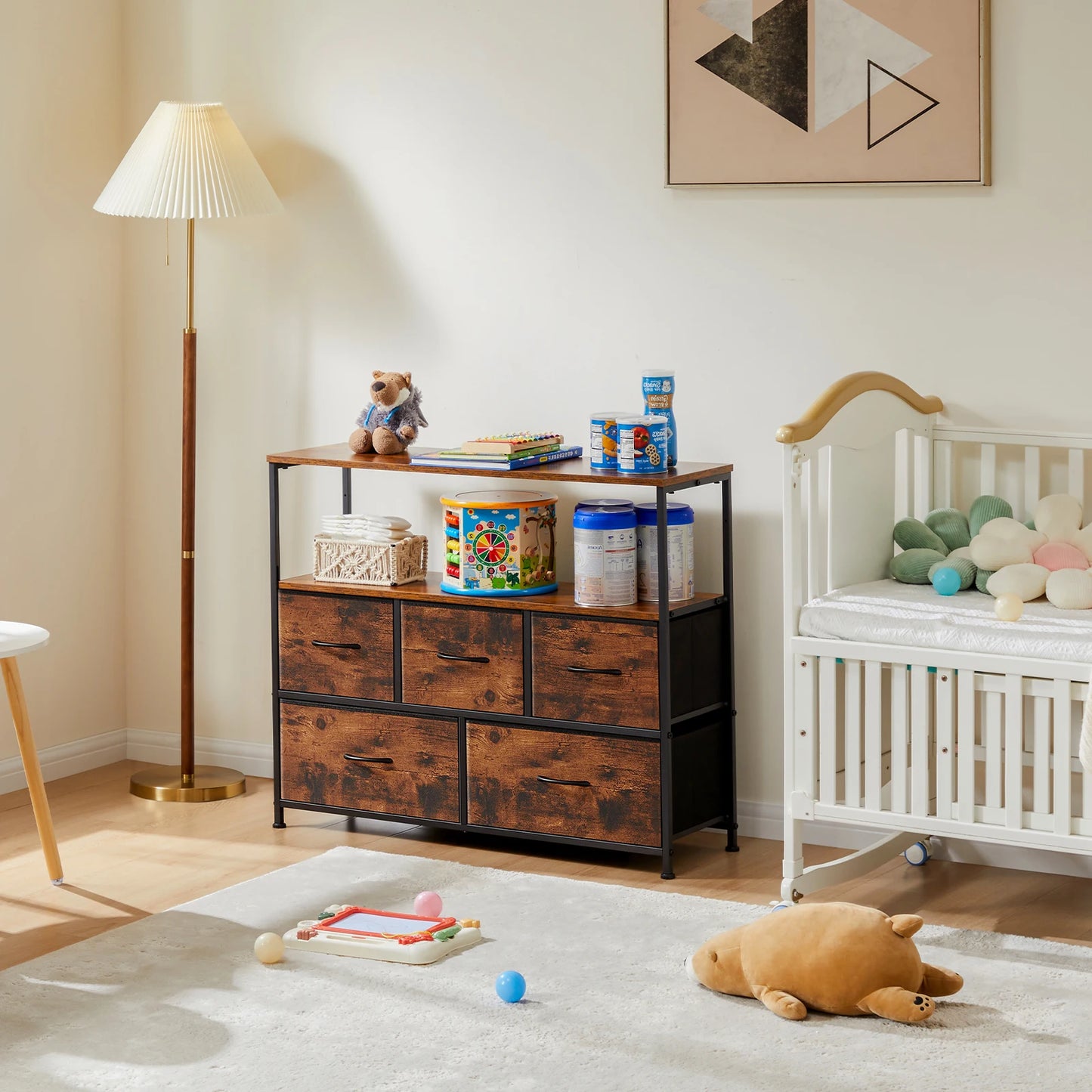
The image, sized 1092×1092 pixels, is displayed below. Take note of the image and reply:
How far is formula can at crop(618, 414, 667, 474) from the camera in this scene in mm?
2898

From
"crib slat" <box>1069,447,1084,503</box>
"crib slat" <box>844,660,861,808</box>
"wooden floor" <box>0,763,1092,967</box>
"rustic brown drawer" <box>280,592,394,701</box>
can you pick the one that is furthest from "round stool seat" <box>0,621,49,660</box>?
"crib slat" <box>1069,447,1084,503</box>

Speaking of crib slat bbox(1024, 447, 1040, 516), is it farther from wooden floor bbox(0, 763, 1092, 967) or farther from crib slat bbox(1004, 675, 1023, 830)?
wooden floor bbox(0, 763, 1092, 967)

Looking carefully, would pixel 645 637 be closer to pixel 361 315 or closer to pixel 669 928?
A: pixel 669 928

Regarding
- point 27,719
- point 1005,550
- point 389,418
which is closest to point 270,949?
point 27,719

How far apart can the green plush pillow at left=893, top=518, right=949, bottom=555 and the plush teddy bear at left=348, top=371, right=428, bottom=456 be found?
0.97 metres

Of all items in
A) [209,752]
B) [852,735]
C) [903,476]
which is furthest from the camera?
[209,752]

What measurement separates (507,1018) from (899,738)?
0.81 meters

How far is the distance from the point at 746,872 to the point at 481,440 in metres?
0.95

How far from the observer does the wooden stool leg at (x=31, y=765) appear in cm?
280

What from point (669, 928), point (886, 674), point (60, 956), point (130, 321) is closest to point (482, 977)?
point (669, 928)

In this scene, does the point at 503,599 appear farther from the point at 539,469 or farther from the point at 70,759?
the point at 70,759

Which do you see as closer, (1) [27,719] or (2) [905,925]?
(2) [905,925]

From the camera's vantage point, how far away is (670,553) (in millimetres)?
2980

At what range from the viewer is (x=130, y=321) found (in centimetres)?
383
